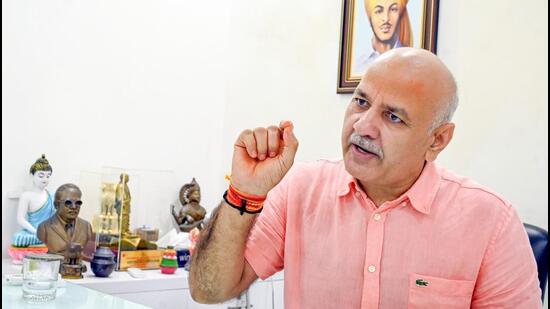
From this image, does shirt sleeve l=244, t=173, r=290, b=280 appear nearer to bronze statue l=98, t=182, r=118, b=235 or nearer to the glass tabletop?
the glass tabletop

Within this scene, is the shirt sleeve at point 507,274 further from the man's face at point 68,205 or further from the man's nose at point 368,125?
the man's face at point 68,205

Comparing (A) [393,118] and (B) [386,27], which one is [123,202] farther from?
(A) [393,118]

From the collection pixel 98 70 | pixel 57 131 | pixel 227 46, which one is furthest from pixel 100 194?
pixel 227 46

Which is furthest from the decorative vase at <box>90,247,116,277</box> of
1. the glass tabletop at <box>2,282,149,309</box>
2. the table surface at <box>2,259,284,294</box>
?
the glass tabletop at <box>2,282,149,309</box>

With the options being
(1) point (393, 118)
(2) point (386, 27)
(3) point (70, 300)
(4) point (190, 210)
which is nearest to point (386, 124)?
(1) point (393, 118)

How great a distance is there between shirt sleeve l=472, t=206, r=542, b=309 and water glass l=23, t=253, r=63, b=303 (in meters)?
1.08

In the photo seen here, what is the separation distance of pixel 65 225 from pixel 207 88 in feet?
3.98

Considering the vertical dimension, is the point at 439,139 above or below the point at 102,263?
above

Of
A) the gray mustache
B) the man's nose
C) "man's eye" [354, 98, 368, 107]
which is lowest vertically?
the gray mustache

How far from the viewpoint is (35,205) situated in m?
2.75

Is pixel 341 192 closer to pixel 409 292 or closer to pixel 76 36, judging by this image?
pixel 409 292

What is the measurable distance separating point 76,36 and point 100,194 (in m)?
0.78

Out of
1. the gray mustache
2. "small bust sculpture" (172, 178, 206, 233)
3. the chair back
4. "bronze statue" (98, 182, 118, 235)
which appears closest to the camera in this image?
the gray mustache

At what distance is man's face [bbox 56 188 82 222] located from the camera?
2.70 m
